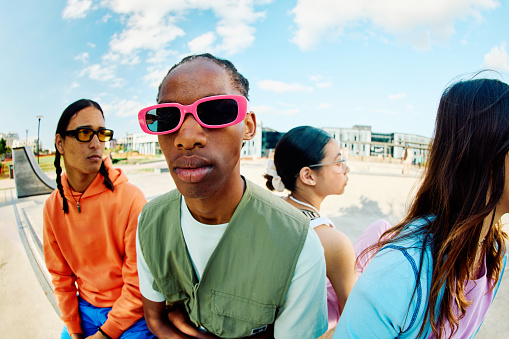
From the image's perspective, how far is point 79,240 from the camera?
2.09 metres

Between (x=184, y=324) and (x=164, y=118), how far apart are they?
110 cm

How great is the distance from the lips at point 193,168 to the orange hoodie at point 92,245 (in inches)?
46.6

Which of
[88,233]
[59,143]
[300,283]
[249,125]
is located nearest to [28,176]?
[59,143]

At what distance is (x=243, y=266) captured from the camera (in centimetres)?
128

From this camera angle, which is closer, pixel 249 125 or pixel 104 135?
pixel 249 125

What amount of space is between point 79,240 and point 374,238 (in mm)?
2214

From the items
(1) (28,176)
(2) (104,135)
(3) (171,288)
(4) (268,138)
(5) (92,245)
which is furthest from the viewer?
(4) (268,138)

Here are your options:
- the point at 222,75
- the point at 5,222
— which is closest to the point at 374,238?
the point at 222,75

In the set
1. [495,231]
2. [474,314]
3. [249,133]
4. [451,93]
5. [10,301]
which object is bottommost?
[10,301]

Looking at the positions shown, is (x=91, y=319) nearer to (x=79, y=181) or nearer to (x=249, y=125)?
(x=79, y=181)

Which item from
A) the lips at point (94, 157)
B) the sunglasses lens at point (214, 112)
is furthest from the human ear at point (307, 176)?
the lips at point (94, 157)

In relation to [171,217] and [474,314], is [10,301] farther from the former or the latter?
[474,314]

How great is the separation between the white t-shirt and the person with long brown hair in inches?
7.7

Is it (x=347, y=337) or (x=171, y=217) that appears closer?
(x=347, y=337)
